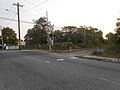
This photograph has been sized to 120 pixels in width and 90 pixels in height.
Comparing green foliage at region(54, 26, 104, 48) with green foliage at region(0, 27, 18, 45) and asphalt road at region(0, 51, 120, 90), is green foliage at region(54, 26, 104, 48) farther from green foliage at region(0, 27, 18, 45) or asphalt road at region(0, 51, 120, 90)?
asphalt road at region(0, 51, 120, 90)

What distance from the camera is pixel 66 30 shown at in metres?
63.1

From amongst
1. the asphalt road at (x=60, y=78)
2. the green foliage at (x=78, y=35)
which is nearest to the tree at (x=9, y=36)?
the green foliage at (x=78, y=35)

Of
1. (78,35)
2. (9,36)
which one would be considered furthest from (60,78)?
(9,36)

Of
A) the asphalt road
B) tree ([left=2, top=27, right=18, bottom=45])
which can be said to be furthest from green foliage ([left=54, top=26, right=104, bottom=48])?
the asphalt road

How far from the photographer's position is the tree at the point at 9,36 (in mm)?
64062

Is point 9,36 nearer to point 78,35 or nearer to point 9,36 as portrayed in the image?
point 9,36

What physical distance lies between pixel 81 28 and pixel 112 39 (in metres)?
38.3

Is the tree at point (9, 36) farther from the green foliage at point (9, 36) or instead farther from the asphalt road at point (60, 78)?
the asphalt road at point (60, 78)

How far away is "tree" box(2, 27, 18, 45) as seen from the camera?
210 ft

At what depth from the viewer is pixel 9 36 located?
212 ft

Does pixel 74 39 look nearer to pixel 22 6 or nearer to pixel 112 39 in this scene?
pixel 22 6

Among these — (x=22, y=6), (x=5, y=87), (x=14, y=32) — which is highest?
(x=22, y=6)

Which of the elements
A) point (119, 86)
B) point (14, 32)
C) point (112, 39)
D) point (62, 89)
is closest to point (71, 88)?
point (62, 89)

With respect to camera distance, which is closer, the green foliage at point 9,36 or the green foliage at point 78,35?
the green foliage at point 78,35
